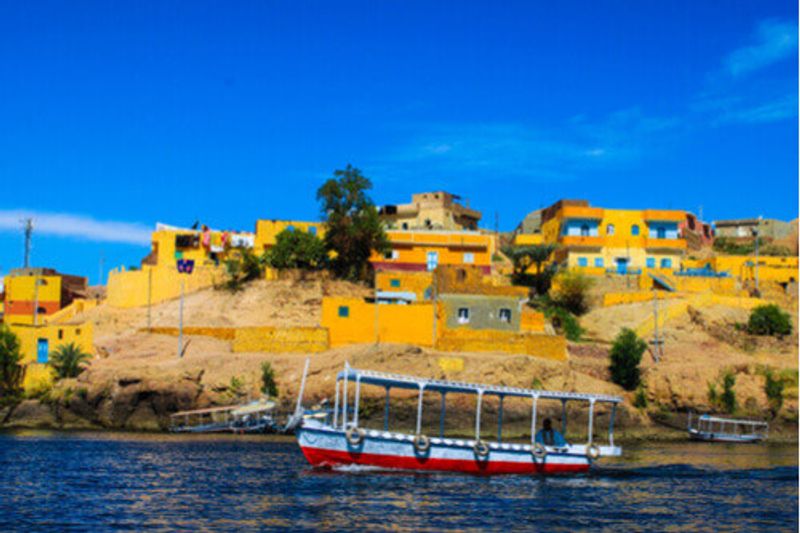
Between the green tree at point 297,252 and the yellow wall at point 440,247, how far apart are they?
15.7 ft

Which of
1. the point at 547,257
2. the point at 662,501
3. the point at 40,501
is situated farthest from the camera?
the point at 547,257

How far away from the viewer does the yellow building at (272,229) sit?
2495 inches

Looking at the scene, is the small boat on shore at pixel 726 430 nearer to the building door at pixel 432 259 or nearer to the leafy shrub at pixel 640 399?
the leafy shrub at pixel 640 399

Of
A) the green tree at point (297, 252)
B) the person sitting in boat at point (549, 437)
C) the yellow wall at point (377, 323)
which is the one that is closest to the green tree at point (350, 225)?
the green tree at point (297, 252)

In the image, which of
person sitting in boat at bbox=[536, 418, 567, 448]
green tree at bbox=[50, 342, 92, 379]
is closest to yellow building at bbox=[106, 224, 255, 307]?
green tree at bbox=[50, 342, 92, 379]

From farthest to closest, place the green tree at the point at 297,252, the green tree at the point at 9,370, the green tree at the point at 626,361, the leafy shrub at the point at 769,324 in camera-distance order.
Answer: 1. the green tree at the point at 297,252
2. the leafy shrub at the point at 769,324
3. the green tree at the point at 626,361
4. the green tree at the point at 9,370

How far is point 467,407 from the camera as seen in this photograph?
4259 centimetres

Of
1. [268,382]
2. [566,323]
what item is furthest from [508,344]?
[268,382]

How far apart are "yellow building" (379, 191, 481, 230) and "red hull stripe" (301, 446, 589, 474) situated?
45.2m

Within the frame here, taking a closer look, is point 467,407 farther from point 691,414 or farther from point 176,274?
point 176,274

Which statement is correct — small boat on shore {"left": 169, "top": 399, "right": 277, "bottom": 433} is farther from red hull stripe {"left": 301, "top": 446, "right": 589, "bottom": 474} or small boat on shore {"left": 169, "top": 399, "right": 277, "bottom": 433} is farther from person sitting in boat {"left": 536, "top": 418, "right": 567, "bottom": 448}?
person sitting in boat {"left": 536, "top": 418, "right": 567, "bottom": 448}

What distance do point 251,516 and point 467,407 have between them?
72.1ft

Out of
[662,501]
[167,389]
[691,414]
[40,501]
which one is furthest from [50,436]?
[691,414]

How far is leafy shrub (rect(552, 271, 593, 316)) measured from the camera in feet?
186
